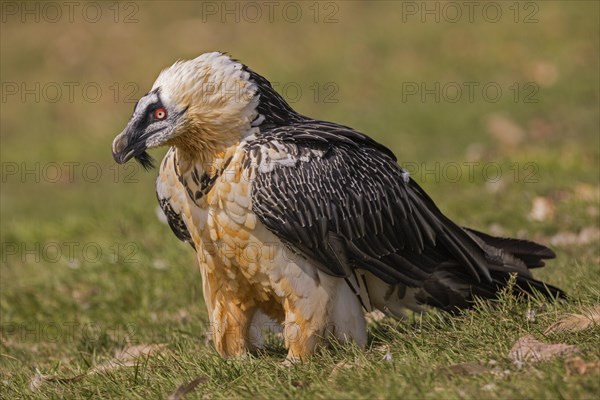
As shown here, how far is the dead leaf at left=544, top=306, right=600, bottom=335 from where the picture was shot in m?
5.16

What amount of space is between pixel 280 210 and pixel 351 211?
51cm

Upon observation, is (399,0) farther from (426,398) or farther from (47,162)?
(426,398)

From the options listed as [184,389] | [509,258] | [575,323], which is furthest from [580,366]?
[509,258]

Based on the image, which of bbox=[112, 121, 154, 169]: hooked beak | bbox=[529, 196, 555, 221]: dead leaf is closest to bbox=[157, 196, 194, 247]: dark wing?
bbox=[112, 121, 154, 169]: hooked beak

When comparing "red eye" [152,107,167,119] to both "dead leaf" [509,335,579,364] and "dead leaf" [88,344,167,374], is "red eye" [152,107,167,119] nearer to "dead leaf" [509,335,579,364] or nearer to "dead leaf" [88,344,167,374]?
"dead leaf" [88,344,167,374]

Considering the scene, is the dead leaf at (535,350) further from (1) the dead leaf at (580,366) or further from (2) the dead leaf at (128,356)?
(2) the dead leaf at (128,356)

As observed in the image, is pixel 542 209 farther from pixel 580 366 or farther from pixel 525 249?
pixel 580 366

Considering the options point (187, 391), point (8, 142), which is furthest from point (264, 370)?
point (8, 142)

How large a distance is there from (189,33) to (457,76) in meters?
5.74

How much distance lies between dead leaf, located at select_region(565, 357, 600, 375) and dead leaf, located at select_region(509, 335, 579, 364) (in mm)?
192

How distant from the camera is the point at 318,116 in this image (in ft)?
54.3

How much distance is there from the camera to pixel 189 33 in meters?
20.4

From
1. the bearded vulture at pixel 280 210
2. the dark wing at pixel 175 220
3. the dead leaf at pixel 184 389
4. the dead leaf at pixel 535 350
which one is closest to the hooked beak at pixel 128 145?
the bearded vulture at pixel 280 210

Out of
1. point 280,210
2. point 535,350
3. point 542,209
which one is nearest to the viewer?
point 535,350
